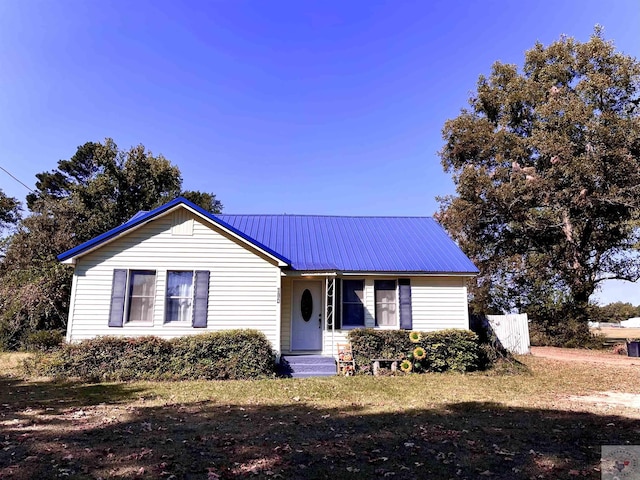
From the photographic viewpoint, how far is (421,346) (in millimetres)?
11711

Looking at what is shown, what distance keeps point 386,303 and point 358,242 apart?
8.45 ft

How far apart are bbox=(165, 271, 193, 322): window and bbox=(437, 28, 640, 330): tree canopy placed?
57.6 ft

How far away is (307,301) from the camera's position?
42.7ft

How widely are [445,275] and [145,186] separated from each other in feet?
81.5

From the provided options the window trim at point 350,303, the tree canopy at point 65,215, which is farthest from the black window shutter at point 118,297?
the window trim at point 350,303

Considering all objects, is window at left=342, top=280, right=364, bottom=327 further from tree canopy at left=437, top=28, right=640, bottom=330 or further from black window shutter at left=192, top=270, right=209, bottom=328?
tree canopy at left=437, top=28, right=640, bottom=330

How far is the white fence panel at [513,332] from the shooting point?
54.8ft

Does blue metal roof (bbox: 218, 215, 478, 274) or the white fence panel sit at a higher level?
blue metal roof (bbox: 218, 215, 478, 274)

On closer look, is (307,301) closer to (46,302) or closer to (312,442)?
(312,442)

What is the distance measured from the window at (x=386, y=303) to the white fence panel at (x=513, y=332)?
20.0 ft

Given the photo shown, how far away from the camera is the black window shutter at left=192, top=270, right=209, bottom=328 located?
1145 cm

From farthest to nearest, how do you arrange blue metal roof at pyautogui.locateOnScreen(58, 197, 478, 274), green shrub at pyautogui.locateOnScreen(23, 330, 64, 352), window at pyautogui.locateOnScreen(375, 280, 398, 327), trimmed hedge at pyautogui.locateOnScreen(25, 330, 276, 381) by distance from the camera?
green shrub at pyautogui.locateOnScreen(23, 330, 64, 352) < window at pyautogui.locateOnScreen(375, 280, 398, 327) < blue metal roof at pyautogui.locateOnScreen(58, 197, 478, 274) < trimmed hedge at pyautogui.locateOnScreen(25, 330, 276, 381)

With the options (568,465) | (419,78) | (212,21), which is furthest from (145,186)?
(568,465)

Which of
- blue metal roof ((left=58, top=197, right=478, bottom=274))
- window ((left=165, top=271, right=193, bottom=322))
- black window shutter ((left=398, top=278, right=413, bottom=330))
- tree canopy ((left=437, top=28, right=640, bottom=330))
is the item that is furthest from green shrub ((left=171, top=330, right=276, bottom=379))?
tree canopy ((left=437, top=28, right=640, bottom=330))
